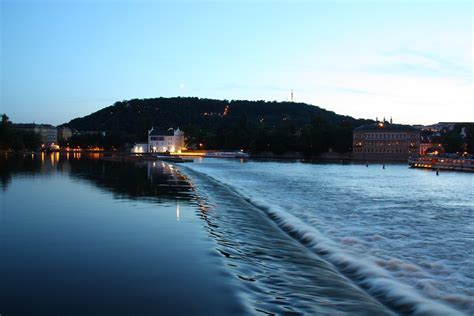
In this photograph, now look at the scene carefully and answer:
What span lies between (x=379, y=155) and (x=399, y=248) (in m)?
140

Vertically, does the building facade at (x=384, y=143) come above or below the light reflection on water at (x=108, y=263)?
above

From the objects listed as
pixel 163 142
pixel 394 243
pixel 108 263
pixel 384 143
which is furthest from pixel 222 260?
pixel 163 142

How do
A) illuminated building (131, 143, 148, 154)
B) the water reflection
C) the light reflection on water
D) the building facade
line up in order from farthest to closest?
illuminated building (131, 143, 148, 154)
the building facade
the water reflection
the light reflection on water

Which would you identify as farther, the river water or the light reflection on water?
the river water

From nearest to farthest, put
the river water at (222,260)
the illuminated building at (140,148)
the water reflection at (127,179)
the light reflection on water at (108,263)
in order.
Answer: the light reflection on water at (108,263), the river water at (222,260), the water reflection at (127,179), the illuminated building at (140,148)

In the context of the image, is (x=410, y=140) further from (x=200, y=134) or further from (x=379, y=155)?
(x=200, y=134)

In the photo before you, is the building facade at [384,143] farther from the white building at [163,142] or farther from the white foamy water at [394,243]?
the white foamy water at [394,243]

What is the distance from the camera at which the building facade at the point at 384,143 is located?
486ft

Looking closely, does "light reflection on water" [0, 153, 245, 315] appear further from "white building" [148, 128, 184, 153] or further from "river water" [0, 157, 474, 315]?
"white building" [148, 128, 184, 153]

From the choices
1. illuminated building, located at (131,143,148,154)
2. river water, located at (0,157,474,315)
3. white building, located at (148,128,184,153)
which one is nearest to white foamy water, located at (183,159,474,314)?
river water, located at (0,157,474,315)

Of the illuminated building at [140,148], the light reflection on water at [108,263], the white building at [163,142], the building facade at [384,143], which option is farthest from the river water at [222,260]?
the illuminated building at [140,148]

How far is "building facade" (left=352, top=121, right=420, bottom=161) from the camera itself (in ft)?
486

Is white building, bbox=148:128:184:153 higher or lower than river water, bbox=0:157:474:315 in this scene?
higher

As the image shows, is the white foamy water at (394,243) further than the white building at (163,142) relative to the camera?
No
